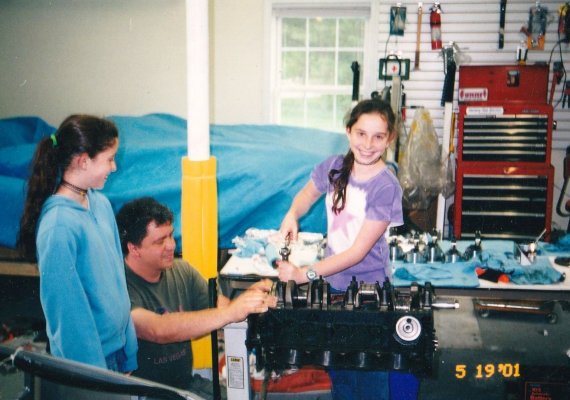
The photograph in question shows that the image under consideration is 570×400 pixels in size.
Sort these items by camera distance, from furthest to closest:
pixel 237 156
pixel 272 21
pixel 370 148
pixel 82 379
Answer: pixel 272 21, pixel 237 156, pixel 370 148, pixel 82 379

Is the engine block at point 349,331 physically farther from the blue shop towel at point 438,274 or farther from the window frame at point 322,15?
the window frame at point 322,15

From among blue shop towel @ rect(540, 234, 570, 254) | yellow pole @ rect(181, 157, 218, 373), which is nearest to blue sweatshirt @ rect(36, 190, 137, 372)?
yellow pole @ rect(181, 157, 218, 373)

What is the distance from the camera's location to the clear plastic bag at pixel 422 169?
501 cm

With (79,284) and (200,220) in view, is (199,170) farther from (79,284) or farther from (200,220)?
(79,284)

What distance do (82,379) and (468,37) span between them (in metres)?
5.97

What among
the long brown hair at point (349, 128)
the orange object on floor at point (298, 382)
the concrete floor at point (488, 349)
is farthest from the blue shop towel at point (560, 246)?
the long brown hair at point (349, 128)

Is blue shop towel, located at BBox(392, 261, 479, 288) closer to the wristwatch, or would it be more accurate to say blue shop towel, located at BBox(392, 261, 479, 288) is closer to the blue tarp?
the blue tarp

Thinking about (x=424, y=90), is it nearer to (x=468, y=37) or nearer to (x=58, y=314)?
(x=468, y=37)

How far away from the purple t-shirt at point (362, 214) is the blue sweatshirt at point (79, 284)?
3.00 feet

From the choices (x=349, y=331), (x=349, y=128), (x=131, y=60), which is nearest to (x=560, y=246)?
(x=349, y=128)

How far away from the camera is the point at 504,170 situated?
16.6 ft

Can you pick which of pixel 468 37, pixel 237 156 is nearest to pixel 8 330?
pixel 237 156

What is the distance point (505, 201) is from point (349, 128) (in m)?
3.43

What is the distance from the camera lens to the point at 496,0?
5.84 metres
